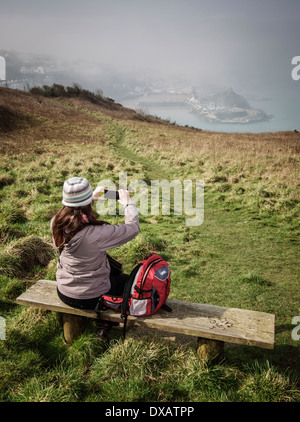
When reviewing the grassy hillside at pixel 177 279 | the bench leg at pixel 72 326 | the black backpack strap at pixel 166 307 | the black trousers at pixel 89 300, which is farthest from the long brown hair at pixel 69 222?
the grassy hillside at pixel 177 279

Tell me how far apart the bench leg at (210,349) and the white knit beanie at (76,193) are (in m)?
1.87

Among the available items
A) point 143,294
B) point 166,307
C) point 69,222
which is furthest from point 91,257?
point 166,307

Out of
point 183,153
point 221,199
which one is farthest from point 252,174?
point 183,153

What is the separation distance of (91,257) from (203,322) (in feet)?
4.33

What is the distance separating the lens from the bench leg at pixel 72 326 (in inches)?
127

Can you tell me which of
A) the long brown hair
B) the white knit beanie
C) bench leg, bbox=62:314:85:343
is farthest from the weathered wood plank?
the white knit beanie

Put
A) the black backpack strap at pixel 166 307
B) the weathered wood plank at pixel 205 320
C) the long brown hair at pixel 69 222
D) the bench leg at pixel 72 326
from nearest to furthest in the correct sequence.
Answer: the weathered wood plank at pixel 205 320 → the long brown hair at pixel 69 222 → the black backpack strap at pixel 166 307 → the bench leg at pixel 72 326

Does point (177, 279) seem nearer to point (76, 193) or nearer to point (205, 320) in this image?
point (205, 320)

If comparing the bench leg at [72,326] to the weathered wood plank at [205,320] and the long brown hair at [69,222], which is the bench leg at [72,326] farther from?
the long brown hair at [69,222]

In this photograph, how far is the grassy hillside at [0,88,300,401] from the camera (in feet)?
8.81

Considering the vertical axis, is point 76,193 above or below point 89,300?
above

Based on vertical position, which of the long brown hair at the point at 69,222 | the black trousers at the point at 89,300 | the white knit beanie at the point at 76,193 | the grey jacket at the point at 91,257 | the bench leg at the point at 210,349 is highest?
the white knit beanie at the point at 76,193

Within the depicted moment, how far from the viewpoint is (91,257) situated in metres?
2.87

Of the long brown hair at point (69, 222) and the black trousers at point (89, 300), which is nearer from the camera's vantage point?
the long brown hair at point (69, 222)
